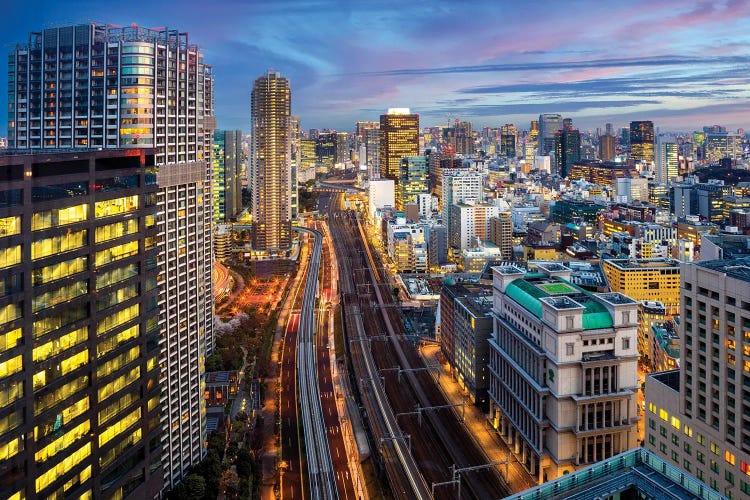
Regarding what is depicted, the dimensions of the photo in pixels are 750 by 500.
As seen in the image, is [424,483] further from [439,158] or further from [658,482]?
[439,158]

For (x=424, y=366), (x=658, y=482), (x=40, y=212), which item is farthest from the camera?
(x=424, y=366)

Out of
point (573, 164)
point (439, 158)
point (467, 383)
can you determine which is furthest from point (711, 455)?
point (573, 164)

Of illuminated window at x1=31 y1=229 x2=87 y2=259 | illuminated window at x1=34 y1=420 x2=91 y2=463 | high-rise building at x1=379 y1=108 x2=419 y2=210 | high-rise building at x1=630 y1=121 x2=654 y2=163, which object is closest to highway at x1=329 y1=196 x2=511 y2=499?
illuminated window at x1=34 y1=420 x2=91 y2=463

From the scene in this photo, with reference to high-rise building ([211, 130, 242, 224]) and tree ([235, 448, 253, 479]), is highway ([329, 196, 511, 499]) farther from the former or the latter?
high-rise building ([211, 130, 242, 224])

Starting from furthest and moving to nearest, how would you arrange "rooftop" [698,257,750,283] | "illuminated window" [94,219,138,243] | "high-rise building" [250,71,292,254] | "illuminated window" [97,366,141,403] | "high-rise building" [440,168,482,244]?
1. "high-rise building" [440,168,482,244]
2. "high-rise building" [250,71,292,254]
3. "rooftop" [698,257,750,283]
4. "illuminated window" [97,366,141,403]
5. "illuminated window" [94,219,138,243]

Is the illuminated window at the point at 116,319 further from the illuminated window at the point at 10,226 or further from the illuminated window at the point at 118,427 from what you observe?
the illuminated window at the point at 10,226
